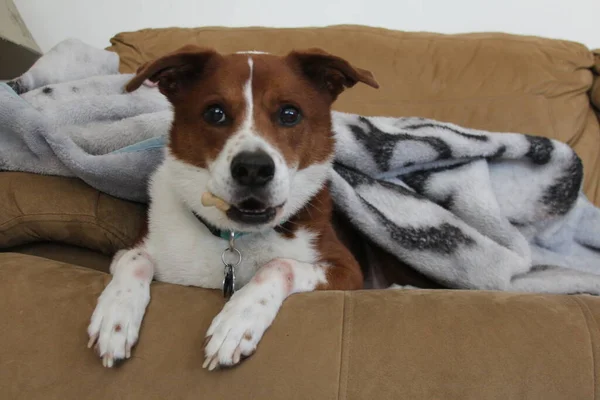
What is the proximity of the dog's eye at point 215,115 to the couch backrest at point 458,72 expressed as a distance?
920 millimetres

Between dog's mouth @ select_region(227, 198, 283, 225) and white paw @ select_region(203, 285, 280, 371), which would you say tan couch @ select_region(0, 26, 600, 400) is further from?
dog's mouth @ select_region(227, 198, 283, 225)

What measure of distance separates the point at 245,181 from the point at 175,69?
0.41 meters

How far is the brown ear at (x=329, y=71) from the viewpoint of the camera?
1.21m

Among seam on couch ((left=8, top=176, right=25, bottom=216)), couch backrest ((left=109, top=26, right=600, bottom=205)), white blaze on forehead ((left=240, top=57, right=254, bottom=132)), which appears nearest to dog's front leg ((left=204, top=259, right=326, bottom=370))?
white blaze on forehead ((left=240, top=57, right=254, bottom=132))

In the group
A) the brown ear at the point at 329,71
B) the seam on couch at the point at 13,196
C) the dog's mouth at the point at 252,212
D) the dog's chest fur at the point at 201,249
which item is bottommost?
the dog's chest fur at the point at 201,249

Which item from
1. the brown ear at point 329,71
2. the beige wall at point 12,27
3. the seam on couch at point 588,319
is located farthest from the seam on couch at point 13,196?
the seam on couch at point 588,319

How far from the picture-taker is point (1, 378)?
34.0 inches

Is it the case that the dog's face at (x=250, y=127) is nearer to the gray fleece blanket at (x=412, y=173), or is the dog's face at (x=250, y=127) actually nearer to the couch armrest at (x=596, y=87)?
the gray fleece blanket at (x=412, y=173)

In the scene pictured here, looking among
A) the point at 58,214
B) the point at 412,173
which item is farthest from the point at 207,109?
the point at 412,173

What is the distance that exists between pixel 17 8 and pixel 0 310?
199cm

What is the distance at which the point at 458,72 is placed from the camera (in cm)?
202

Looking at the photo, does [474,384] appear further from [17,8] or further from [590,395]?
[17,8]

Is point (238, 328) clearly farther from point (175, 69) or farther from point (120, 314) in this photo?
point (175, 69)

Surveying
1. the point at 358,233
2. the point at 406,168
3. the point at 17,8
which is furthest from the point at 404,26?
the point at 17,8
